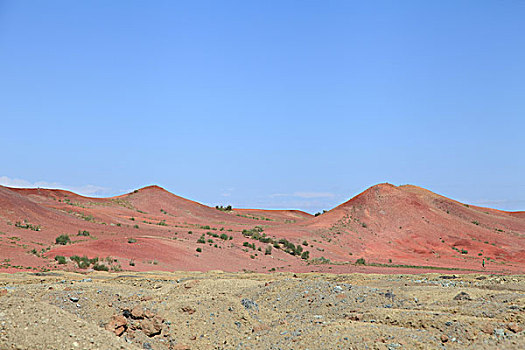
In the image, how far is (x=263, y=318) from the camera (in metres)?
13.1

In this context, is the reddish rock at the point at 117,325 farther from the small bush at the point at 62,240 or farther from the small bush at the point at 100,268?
the small bush at the point at 62,240

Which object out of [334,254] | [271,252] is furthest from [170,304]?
[334,254]

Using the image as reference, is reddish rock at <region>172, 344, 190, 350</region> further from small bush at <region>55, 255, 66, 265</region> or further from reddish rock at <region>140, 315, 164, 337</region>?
small bush at <region>55, 255, 66, 265</region>

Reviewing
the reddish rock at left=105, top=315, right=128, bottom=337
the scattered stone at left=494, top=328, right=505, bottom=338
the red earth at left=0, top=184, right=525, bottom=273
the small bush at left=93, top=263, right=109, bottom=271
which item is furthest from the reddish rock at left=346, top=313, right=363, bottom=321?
the red earth at left=0, top=184, right=525, bottom=273

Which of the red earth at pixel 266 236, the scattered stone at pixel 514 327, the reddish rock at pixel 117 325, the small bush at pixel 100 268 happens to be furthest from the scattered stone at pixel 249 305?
the red earth at pixel 266 236

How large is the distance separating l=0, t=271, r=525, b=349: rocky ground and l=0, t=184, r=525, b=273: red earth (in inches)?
623

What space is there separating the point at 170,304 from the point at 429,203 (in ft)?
192

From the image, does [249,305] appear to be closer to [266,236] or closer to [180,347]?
[180,347]

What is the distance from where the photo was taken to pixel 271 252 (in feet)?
133

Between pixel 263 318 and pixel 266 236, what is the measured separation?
33104mm

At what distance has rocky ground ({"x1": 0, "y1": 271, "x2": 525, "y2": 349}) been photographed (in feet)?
29.3

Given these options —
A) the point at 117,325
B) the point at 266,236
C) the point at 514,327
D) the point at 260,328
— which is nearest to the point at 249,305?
the point at 260,328

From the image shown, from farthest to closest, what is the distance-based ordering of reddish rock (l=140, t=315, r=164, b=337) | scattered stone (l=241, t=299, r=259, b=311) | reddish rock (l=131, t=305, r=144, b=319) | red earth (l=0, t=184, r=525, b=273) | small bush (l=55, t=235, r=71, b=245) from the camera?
small bush (l=55, t=235, r=71, b=245) < red earth (l=0, t=184, r=525, b=273) < scattered stone (l=241, t=299, r=259, b=311) < reddish rock (l=131, t=305, r=144, b=319) < reddish rock (l=140, t=315, r=164, b=337)

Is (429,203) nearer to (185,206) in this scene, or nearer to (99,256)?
(185,206)
